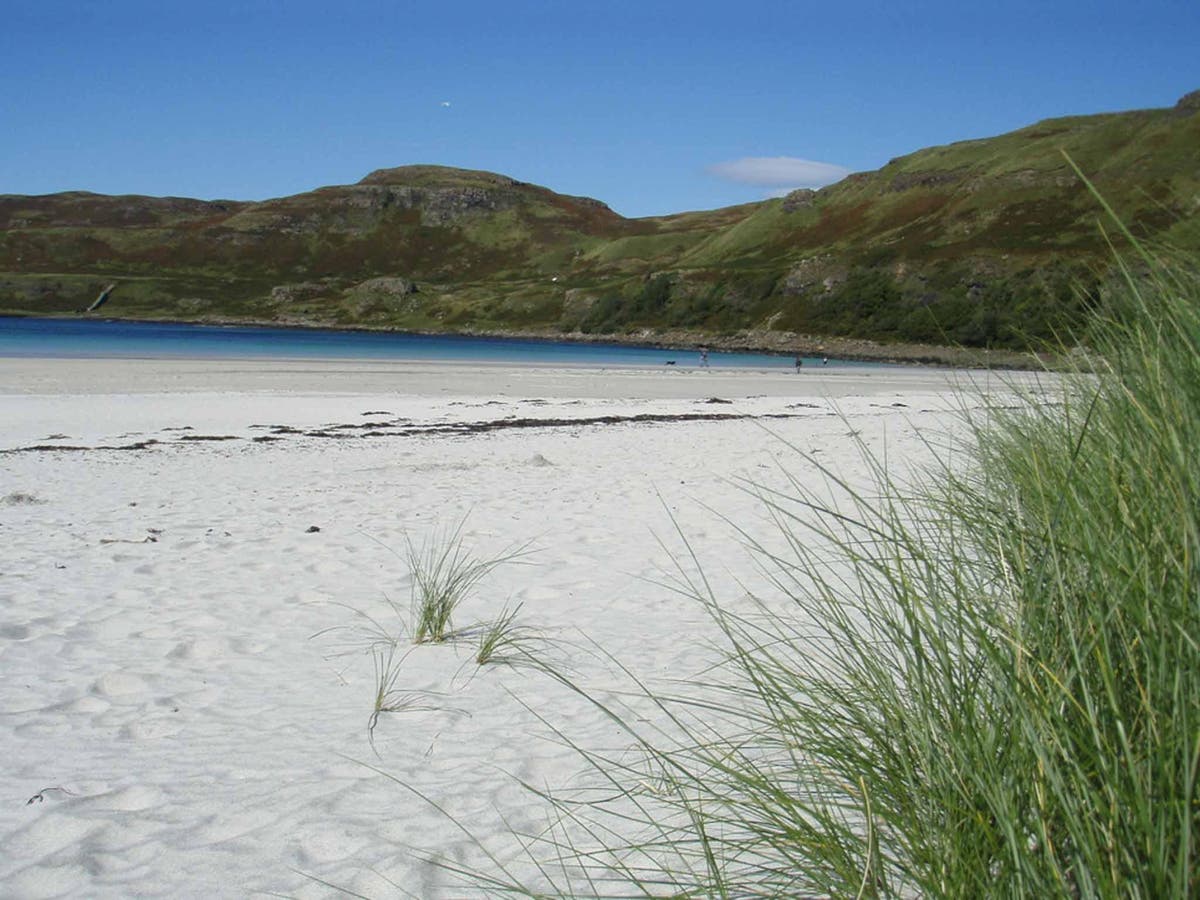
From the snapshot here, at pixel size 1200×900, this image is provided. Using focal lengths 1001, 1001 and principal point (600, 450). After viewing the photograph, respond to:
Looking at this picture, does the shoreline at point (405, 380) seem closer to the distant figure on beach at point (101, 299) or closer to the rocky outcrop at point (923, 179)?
the rocky outcrop at point (923, 179)

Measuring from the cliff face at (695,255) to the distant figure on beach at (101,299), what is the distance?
116cm

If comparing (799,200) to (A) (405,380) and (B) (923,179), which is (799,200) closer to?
(B) (923,179)

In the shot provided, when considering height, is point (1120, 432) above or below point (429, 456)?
above

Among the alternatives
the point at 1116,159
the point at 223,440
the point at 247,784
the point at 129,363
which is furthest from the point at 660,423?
the point at 1116,159

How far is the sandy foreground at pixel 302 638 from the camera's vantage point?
3.11m

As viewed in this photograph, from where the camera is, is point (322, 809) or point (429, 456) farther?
point (429, 456)

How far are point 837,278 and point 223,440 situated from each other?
92503 mm

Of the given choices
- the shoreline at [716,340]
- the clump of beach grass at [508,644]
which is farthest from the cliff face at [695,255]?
the clump of beach grass at [508,644]

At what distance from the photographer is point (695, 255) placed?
483 feet

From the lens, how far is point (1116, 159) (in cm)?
10512

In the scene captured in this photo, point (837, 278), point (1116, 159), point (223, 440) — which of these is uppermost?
point (1116, 159)

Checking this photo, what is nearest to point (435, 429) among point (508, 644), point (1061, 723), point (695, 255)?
point (508, 644)

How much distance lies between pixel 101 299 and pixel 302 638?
150830 millimetres

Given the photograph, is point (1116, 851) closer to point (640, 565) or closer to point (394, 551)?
point (640, 565)
